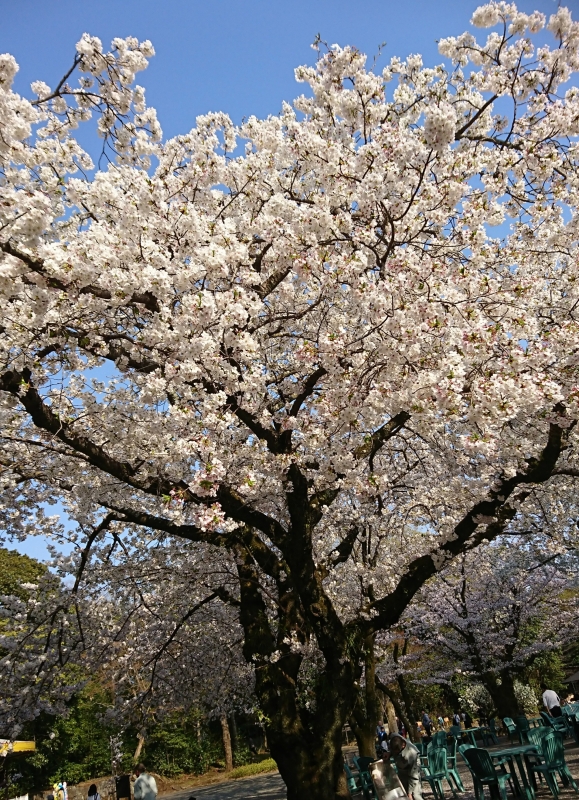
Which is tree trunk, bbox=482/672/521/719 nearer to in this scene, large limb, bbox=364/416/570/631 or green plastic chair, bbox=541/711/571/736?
green plastic chair, bbox=541/711/571/736

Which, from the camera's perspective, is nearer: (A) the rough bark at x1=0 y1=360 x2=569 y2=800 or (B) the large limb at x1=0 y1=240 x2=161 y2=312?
(B) the large limb at x1=0 y1=240 x2=161 y2=312

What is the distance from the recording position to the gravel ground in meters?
8.13

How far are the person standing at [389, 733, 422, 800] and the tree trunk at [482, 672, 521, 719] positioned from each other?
42.8 ft

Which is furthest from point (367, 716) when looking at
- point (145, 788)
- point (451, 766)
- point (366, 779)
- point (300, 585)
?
point (300, 585)

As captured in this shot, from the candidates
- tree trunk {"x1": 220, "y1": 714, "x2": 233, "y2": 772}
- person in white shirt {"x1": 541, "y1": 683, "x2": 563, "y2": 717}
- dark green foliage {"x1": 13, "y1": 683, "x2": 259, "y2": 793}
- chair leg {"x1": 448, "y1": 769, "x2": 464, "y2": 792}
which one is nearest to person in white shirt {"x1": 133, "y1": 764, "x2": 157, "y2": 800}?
chair leg {"x1": 448, "y1": 769, "x2": 464, "y2": 792}

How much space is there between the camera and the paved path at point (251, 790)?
1510 cm

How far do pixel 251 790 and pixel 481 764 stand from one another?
42.0 ft

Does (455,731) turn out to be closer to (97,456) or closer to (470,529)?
(470,529)

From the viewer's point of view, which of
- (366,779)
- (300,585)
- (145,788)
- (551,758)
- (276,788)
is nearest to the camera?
(300,585)

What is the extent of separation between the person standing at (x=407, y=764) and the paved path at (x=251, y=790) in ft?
31.2

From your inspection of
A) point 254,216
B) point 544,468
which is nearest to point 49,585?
point 254,216

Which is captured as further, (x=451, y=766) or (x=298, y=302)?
(x=451, y=766)

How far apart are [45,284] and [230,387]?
2001mm

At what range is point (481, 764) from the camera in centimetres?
700
